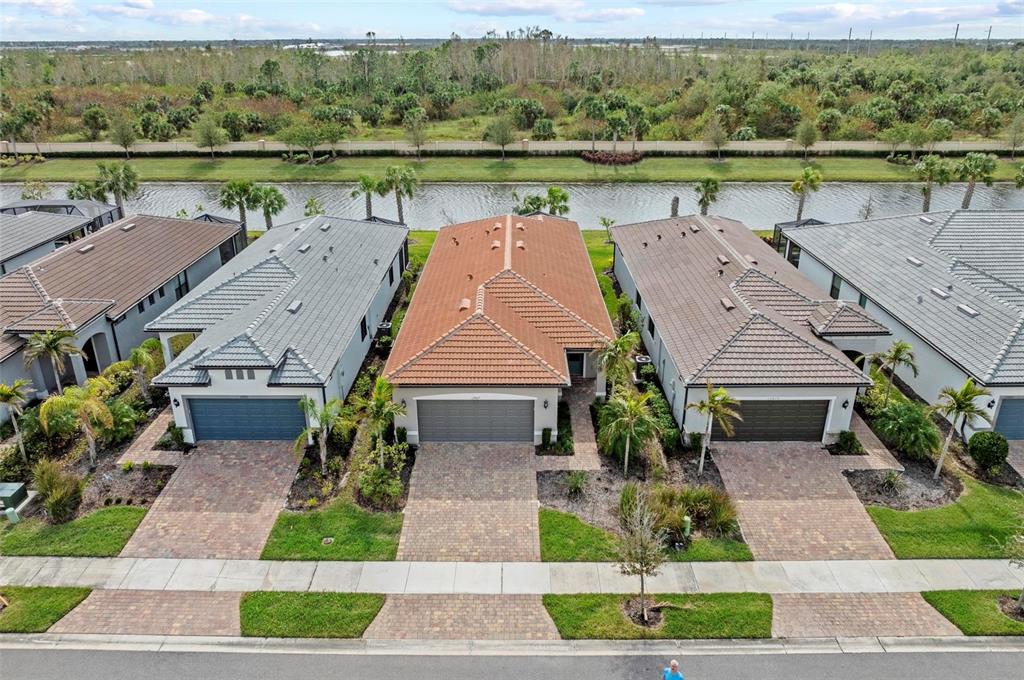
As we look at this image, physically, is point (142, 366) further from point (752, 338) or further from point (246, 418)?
point (752, 338)

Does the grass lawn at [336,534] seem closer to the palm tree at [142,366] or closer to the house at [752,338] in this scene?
the palm tree at [142,366]

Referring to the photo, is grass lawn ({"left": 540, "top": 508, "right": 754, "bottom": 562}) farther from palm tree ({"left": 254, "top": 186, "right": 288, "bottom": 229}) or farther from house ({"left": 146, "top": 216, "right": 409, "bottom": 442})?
palm tree ({"left": 254, "top": 186, "right": 288, "bottom": 229})

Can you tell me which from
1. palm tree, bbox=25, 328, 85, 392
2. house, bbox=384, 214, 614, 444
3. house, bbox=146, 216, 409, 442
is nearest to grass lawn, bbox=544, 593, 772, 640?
house, bbox=384, 214, 614, 444

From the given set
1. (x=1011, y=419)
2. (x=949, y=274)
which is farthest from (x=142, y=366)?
(x=949, y=274)

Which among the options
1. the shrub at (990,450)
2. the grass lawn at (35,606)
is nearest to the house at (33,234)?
the grass lawn at (35,606)

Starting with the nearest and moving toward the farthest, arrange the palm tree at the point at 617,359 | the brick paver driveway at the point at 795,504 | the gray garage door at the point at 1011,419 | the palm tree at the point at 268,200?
the brick paver driveway at the point at 795,504 → the gray garage door at the point at 1011,419 → the palm tree at the point at 617,359 → the palm tree at the point at 268,200

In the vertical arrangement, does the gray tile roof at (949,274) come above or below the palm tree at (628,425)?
above
